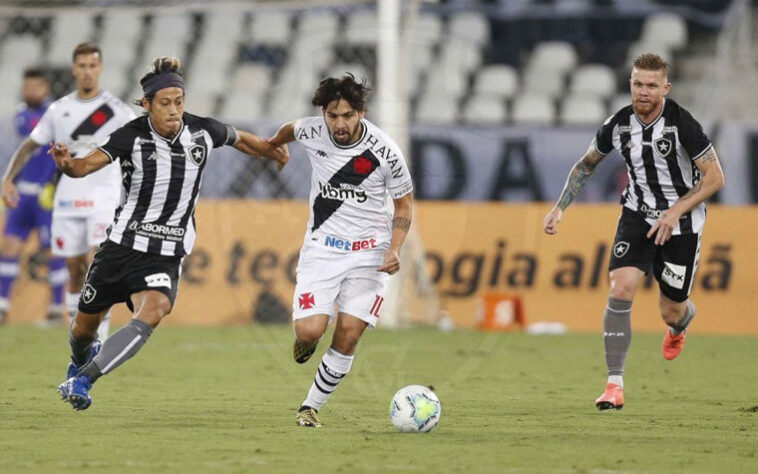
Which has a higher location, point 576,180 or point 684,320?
point 576,180

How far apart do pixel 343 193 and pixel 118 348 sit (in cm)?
154

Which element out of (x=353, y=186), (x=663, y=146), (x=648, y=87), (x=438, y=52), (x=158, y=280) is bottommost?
(x=158, y=280)

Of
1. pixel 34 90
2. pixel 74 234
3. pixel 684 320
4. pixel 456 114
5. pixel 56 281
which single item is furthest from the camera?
pixel 456 114

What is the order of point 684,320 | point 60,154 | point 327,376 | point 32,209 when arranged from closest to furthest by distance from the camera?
point 60,154 → point 327,376 → point 684,320 → point 32,209

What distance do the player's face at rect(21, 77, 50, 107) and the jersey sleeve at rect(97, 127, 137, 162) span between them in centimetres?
706

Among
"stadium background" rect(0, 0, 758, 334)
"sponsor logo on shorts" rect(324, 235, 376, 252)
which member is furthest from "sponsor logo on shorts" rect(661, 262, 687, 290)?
"stadium background" rect(0, 0, 758, 334)

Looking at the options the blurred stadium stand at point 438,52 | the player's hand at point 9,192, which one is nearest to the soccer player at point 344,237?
the player's hand at point 9,192

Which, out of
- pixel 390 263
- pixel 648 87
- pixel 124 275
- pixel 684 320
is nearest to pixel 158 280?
pixel 124 275

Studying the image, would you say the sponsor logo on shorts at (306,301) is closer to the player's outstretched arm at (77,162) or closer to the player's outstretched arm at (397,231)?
the player's outstretched arm at (397,231)

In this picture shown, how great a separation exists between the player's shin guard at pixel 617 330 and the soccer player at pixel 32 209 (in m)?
7.53

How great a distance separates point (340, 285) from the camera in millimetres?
8062

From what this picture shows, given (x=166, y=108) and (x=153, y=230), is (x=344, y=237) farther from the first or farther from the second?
(x=166, y=108)

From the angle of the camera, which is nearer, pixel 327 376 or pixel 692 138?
pixel 327 376

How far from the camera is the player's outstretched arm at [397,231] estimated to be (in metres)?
7.76
